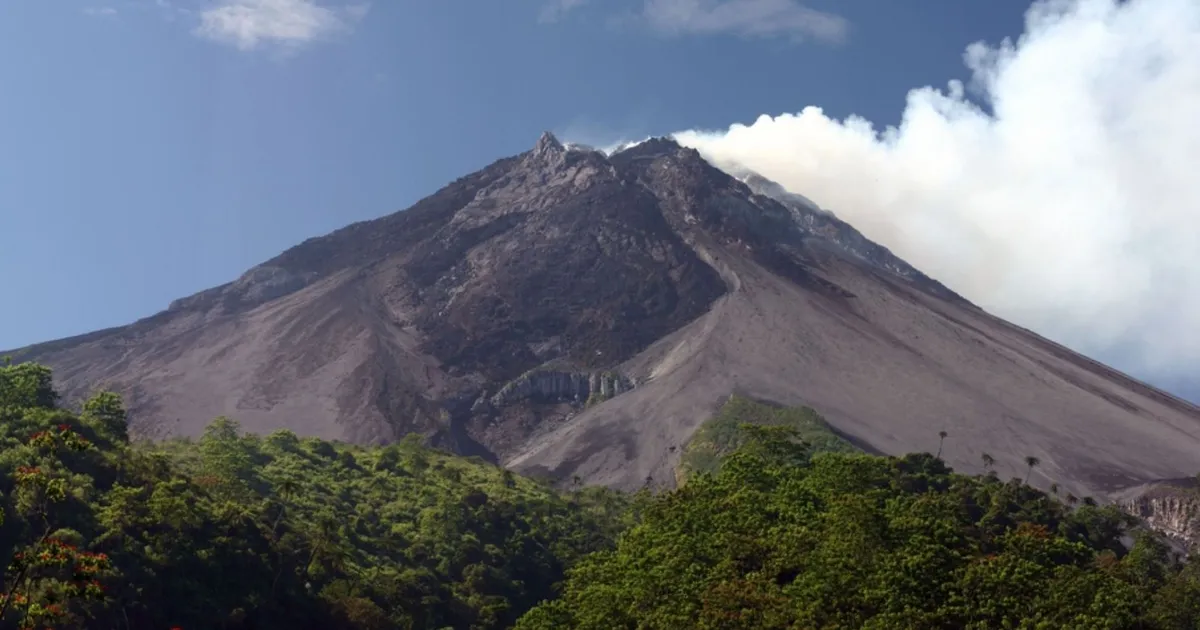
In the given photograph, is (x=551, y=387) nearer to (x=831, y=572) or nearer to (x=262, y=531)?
(x=262, y=531)

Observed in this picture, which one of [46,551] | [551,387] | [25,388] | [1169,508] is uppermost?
[25,388]

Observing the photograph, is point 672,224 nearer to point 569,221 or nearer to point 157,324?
point 569,221

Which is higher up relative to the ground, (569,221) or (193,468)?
(569,221)

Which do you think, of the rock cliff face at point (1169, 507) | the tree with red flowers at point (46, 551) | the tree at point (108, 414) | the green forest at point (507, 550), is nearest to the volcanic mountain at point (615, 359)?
the rock cliff face at point (1169, 507)

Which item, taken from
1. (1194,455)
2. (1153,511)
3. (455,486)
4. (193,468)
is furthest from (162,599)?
(1194,455)

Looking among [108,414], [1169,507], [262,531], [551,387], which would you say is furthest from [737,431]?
[262,531]
